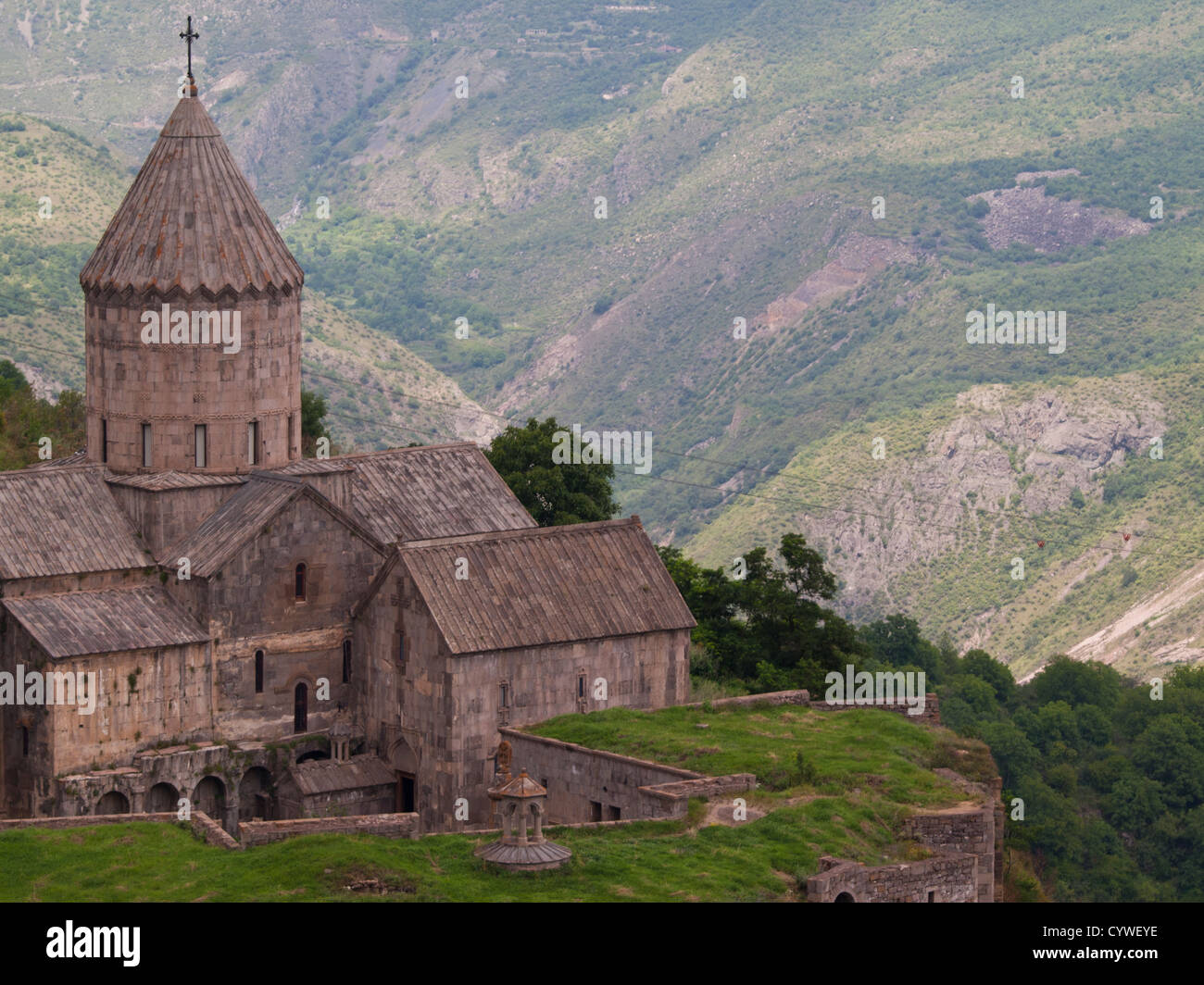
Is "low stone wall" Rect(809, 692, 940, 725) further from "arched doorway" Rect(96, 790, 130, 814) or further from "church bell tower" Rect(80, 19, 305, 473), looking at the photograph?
"arched doorway" Rect(96, 790, 130, 814)

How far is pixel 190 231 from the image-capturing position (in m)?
58.2

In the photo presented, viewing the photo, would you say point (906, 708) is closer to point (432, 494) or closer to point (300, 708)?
point (432, 494)

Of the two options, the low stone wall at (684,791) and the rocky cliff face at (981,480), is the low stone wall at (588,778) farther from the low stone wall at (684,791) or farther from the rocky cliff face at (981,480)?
the rocky cliff face at (981,480)

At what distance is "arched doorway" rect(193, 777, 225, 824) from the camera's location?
5622cm

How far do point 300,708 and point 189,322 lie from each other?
28.9 ft

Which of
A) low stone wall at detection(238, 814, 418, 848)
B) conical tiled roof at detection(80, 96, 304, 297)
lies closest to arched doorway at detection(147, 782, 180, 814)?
low stone wall at detection(238, 814, 418, 848)

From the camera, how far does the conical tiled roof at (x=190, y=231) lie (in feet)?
190

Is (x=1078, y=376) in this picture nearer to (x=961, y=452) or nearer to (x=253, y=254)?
(x=961, y=452)

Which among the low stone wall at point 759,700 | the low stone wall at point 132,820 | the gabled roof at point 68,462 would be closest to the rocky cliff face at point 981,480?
the low stone wall at point 759,700

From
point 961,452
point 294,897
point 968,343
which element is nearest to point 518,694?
point 294,897

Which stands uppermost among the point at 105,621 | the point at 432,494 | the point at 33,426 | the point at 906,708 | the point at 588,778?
the point at 33,426

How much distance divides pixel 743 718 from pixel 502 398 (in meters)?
116

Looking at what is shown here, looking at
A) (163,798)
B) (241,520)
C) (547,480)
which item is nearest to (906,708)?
(547,480)

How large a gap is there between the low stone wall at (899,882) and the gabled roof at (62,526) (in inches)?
706
